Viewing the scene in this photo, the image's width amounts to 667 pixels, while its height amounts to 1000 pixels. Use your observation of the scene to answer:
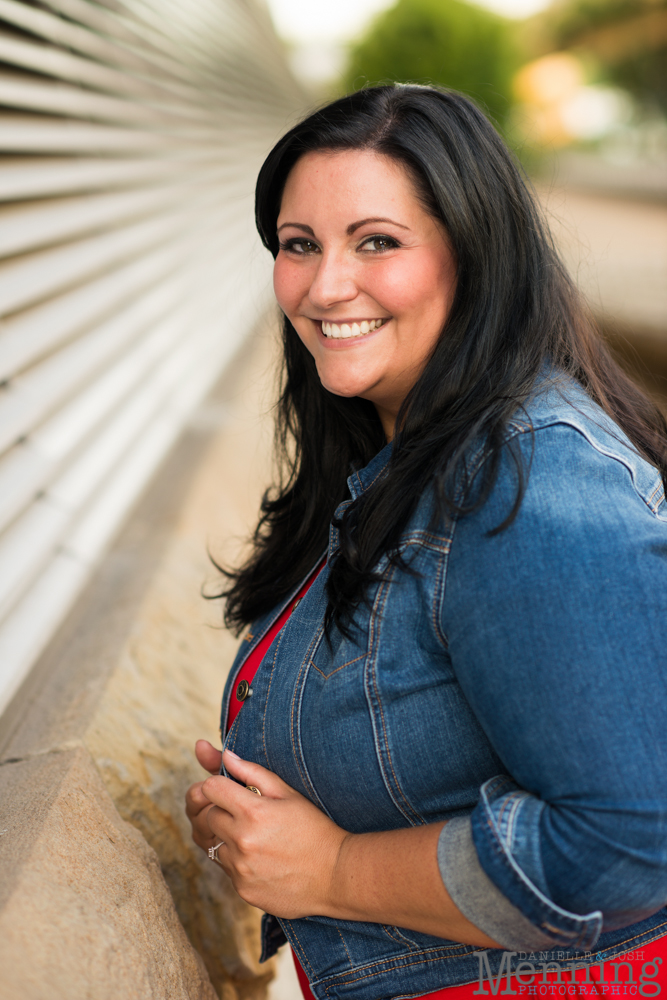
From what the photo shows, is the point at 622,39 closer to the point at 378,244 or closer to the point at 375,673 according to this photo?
the point at 378,244

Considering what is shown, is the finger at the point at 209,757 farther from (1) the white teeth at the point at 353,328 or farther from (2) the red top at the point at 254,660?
(1) the white teeth at the point at 353,328

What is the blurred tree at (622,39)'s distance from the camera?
30.1 meters

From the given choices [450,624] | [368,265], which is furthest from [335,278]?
[450,624]

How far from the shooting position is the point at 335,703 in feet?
4.29

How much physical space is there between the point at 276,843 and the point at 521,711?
0.58m

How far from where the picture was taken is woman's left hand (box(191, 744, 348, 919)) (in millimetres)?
1349

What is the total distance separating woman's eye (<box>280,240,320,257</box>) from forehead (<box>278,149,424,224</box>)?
0.08 m

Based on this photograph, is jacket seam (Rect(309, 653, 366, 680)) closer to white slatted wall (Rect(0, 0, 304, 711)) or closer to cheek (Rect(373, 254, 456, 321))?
cheek (Rect(373, 254, 456, 321))

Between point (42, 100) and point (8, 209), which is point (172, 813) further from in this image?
point (42, 100)

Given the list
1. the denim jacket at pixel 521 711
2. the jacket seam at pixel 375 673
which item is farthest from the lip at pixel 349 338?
the jacket seam at pixel 375 673

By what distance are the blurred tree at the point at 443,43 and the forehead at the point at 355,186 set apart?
16506mm

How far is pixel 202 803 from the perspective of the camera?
162 cm

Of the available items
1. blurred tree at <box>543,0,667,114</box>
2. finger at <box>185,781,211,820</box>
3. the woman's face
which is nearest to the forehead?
the woman's face

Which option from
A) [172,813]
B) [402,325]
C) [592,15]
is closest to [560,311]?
[402,325]
